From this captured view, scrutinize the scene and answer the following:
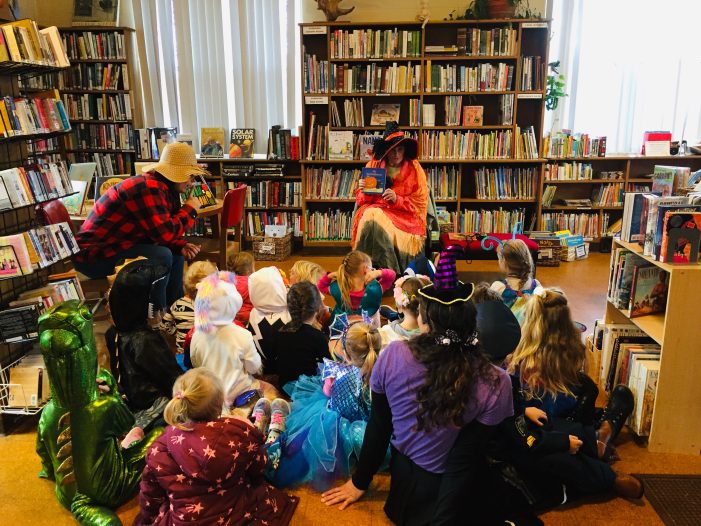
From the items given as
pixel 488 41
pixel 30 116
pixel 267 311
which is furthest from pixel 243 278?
pixel 488 41

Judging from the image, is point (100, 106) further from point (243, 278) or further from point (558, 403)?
point (558, 403)

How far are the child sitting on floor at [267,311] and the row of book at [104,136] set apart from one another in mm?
4240

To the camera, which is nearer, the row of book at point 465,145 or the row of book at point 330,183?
the row of book at point 465,145

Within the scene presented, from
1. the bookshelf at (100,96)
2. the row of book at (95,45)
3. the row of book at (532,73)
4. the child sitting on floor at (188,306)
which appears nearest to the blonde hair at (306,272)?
the child sitting on floor at (188,306)

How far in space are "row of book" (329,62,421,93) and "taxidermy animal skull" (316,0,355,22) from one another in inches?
18.4

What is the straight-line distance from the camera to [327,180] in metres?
6.15

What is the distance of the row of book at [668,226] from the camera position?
2.54m

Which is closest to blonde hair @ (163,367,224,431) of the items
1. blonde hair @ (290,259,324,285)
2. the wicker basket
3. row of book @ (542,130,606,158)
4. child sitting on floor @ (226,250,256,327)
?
child sitting on floor @ (226,250,256,327)

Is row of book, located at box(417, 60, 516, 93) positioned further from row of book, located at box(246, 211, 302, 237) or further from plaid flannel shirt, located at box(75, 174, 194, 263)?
plaid flannel shirt, located at box(75, 174, 194, 263)

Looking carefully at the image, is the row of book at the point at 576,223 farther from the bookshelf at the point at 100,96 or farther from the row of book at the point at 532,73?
the bookshelf at the point at 100,96

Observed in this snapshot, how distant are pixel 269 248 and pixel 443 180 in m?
1.93

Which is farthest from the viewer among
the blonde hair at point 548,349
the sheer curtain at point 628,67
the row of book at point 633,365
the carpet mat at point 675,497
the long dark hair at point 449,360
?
the sheer curtain at point 628,67

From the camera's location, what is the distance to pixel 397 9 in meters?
6.11

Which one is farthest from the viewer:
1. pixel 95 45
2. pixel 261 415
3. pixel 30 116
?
pixel 95 45
